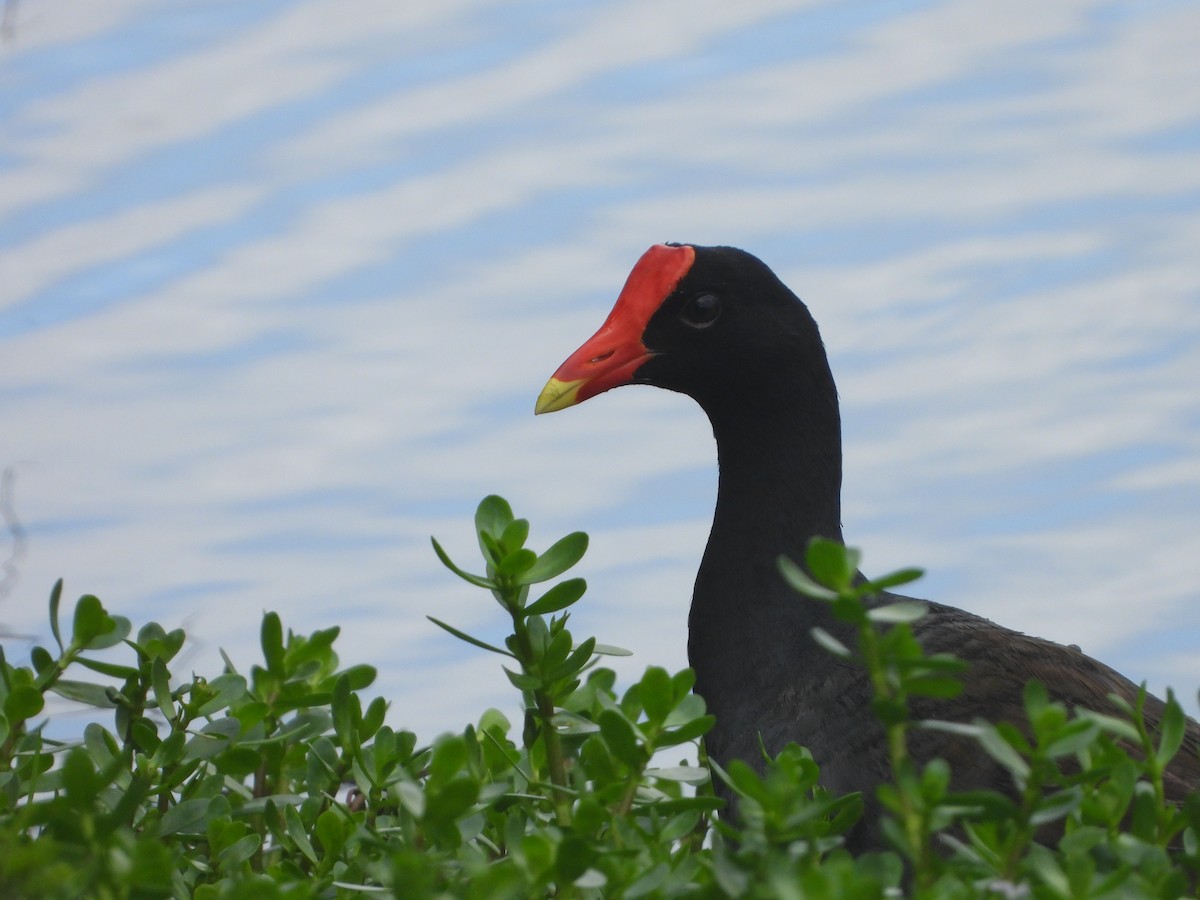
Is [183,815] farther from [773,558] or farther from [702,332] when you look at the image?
[702,332]

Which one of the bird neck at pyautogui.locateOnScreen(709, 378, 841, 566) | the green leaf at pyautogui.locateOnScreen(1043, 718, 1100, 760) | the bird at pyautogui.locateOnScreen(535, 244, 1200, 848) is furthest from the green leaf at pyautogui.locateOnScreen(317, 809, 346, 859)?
the bird neck at pyautogui.locateOnScreen(709, 378, 841, 566)

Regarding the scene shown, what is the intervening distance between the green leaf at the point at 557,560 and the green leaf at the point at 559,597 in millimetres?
31

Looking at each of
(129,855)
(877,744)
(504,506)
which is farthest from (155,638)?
(877,744)

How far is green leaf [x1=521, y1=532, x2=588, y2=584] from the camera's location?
2.18 meters

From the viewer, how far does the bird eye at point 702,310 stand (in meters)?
Result: 5.23

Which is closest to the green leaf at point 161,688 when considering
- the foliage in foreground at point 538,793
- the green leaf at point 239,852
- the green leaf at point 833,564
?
the foliage in foreground at point 538,793

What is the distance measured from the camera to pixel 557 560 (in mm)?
2205

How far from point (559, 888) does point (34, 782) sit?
1.11 m

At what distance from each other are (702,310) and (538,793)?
278 cm

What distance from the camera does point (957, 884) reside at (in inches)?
66.2

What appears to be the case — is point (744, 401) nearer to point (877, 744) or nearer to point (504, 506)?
point (877, 744)

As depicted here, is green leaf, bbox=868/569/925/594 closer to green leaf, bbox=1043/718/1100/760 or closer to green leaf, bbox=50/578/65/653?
green leaf, bbox=1043/718/1100/760

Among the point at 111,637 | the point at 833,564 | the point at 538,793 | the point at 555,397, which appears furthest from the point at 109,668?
the point at 555,397

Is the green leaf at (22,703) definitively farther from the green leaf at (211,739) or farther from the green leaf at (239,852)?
the green leaf at (239,852)
